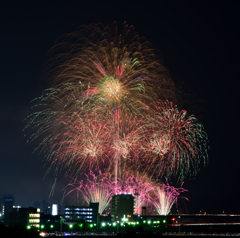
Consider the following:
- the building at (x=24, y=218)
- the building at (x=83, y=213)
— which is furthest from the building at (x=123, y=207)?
the building at (x=24, y=218)

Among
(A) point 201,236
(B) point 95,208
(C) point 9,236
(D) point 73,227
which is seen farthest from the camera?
(B) point 95,208

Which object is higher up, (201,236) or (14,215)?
(14,215)

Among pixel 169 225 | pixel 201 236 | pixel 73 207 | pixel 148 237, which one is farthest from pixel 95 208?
pixel 148 237

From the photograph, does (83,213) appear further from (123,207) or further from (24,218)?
(24,218)

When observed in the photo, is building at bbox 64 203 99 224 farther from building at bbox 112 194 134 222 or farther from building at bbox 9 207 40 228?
building at bbox 9 207 40 228

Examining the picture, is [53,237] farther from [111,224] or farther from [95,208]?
[95,208]

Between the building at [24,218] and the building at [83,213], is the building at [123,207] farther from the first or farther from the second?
the building at [24,218]

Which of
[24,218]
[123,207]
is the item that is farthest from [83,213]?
[24,218]
